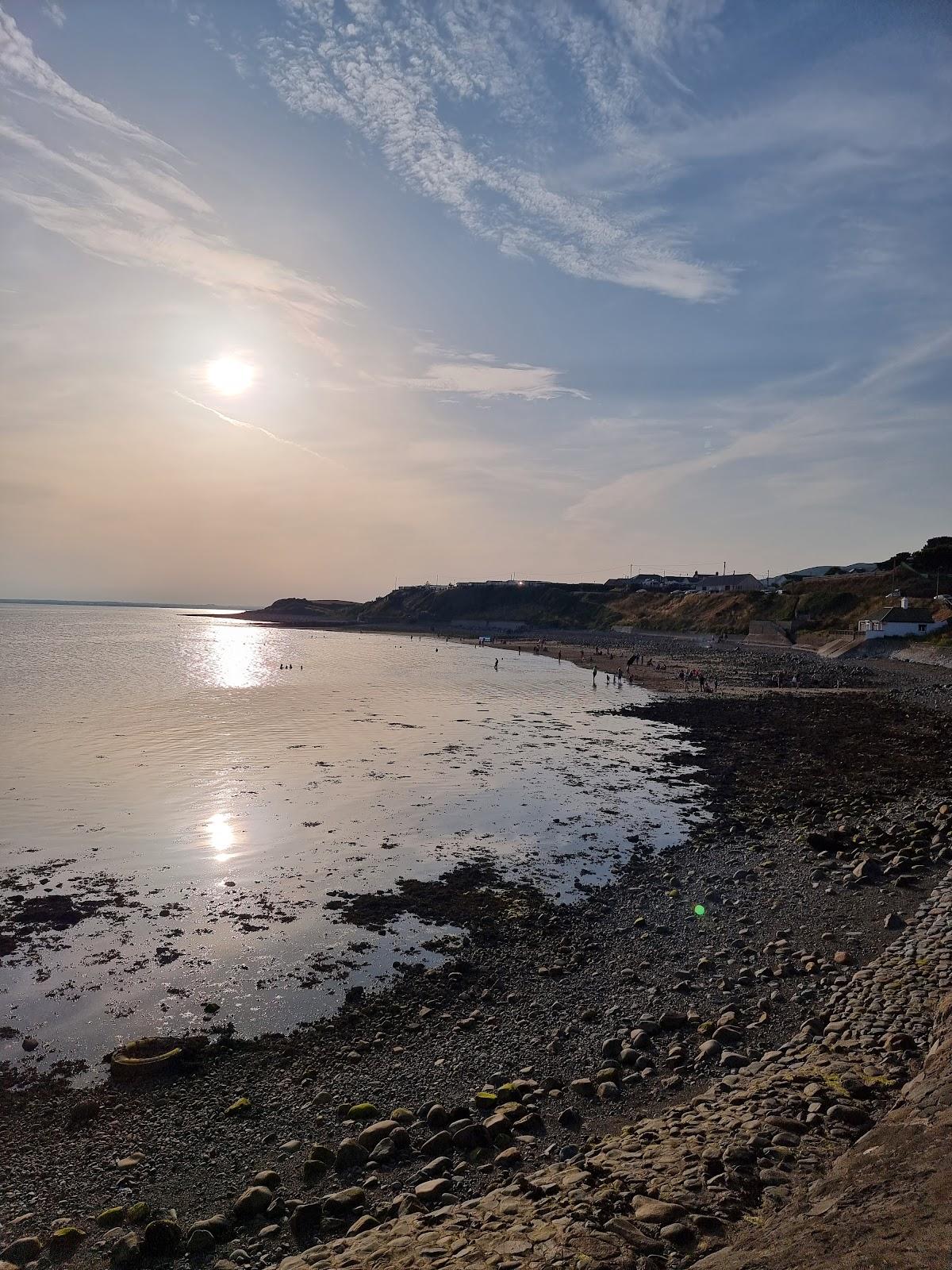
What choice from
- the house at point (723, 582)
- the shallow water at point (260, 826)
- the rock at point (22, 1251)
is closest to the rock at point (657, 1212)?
the rock at point (22, 1251)

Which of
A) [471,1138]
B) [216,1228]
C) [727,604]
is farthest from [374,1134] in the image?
[727,604]

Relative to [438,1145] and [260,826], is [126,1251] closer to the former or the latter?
[438,1145]

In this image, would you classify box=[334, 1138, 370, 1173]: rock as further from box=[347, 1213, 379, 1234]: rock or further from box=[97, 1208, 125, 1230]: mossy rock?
box=[97, 1208, 125, 1230]: mossy rock

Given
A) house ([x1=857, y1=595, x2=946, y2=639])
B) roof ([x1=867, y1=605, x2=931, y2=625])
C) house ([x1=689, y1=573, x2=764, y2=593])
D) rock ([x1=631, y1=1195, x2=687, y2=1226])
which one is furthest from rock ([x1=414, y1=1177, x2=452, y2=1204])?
house ([x1=689, y1=573, x2=764, y2=593])

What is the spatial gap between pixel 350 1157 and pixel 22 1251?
3.63m

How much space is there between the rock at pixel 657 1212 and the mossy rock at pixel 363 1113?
426 cm

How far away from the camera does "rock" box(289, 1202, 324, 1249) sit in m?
7.72

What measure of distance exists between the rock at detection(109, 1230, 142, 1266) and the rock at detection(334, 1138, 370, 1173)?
2292 millimetres

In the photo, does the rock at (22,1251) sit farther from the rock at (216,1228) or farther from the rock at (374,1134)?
the rock at (374,1134)

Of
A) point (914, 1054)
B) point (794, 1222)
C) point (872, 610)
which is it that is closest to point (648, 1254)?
point (794, 1222)

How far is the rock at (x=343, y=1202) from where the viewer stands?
316 inches

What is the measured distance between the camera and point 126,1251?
760 cm

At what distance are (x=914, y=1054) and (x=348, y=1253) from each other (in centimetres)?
761

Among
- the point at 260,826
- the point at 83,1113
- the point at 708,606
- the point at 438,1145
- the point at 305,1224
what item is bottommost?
the point at 83,1113
